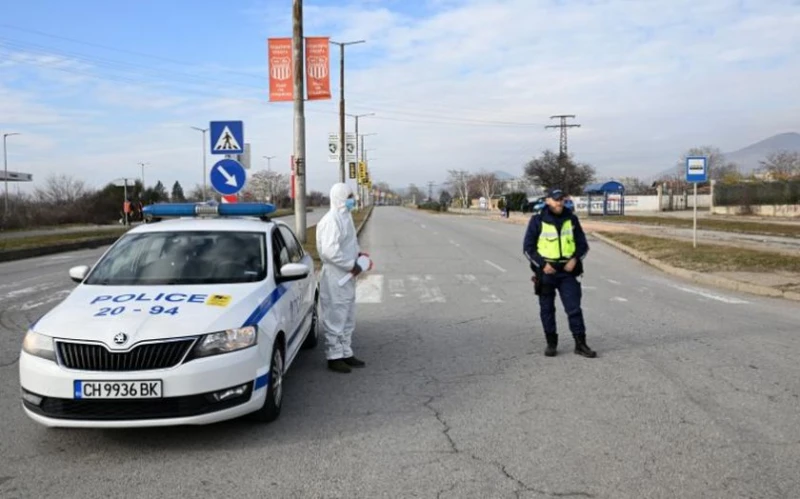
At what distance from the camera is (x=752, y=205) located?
47.2 m

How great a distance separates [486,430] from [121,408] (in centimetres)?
250

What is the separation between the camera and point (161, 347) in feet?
14.2

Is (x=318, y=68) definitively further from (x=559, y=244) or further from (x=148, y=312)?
(x=148, y=312)

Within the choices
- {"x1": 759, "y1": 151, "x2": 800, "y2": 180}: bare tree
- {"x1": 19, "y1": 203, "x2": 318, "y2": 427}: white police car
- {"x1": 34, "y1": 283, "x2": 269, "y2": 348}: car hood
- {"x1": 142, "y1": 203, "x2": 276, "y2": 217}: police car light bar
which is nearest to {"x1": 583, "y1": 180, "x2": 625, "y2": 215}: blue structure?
{"x1": 759, "y1": 151, "x2": 800, "y2": 180}: bare tree

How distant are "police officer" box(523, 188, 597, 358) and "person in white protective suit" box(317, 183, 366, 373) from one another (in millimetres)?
2017

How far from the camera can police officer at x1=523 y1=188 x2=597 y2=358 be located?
23.1ft

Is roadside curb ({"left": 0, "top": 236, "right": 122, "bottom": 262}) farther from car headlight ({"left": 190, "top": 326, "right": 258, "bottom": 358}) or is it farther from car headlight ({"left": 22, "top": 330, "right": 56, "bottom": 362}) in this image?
car headlight ({"left": 190, "top": 326, "right": 258, "bottom": 358})

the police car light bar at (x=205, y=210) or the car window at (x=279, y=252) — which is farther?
the police car light bar at (x=205, y=210)

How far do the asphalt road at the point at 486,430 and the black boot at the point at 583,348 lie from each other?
14cm

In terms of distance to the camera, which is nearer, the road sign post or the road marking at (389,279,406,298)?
the road marking at (389,279,406,298)

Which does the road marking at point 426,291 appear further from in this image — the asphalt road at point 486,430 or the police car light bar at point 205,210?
the police car light bar at point 205,210

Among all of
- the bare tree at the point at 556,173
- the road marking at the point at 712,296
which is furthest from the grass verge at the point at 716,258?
the bare tree at the point at 556,173

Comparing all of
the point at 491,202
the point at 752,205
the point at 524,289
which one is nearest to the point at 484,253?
the point at 524,289

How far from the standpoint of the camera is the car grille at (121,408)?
4273 millimetres
